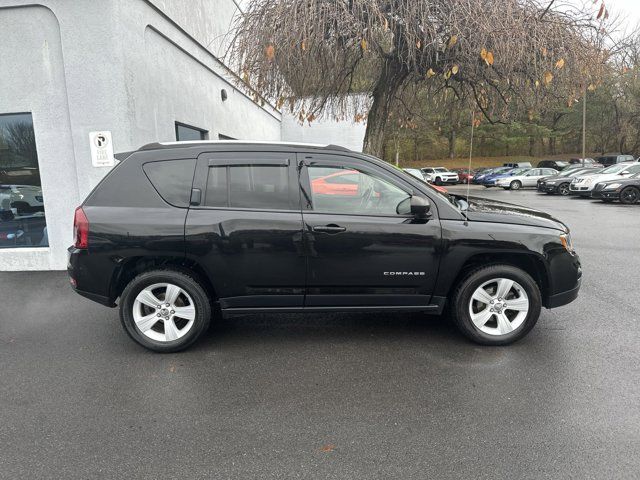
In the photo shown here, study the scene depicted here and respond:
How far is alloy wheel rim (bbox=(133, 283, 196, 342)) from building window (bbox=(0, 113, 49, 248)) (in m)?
4.23

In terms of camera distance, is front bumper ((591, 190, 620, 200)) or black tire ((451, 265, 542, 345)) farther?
front bumper ((591, 190, 620, 200))

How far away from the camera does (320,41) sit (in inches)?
279

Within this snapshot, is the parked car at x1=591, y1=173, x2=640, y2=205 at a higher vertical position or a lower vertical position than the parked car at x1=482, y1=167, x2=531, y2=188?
lower

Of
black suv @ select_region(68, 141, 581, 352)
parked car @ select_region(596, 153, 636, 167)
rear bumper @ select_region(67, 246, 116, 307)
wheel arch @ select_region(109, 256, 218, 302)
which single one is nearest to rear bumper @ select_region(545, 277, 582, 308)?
black suv @ select_region(68, 141, 581, 352)

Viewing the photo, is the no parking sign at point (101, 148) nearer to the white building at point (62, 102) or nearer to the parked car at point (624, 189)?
the white building at point (62, 102)

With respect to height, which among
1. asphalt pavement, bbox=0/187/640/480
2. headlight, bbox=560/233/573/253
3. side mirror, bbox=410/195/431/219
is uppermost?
side mirror, bbox=410/195/431/219

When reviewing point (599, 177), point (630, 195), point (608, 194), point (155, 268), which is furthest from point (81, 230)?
point (599, 177)

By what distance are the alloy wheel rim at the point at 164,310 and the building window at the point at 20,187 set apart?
423 cm

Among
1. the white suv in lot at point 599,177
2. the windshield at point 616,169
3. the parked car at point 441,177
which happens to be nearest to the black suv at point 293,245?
the white suv in lot at point 599,177

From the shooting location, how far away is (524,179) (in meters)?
26.0

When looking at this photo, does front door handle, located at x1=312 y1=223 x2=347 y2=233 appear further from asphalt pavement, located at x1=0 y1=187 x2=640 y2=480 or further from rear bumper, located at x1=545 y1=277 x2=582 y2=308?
rear bumper, located at x1=545 y1=277 x2=582 y2=308

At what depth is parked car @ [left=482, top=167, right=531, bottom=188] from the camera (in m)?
27.1

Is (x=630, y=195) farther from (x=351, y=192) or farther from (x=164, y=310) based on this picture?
(x=164, y=310)

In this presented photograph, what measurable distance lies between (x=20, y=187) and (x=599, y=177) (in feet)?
66.4
